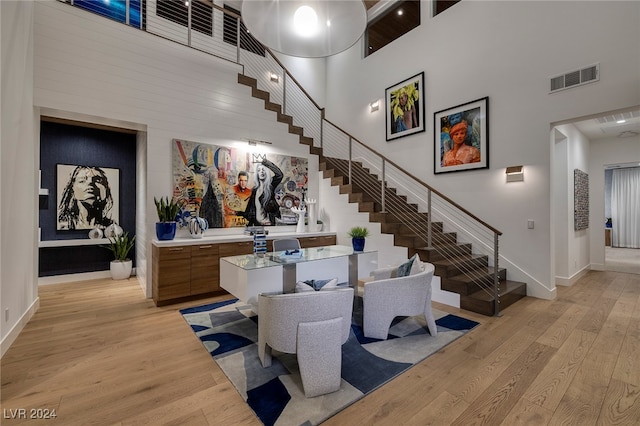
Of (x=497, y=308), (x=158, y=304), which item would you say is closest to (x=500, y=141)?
(x=497, y=308)

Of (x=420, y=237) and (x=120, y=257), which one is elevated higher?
(x=420, y=237)

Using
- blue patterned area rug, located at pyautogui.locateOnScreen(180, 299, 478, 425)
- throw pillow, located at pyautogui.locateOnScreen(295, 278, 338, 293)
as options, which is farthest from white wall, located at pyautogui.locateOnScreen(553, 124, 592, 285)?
throw pillow, located at pyautogui.locateOnScreen(295, 278, 338, 293)

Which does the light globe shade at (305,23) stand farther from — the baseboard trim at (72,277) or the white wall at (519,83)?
the baseboard trim at (72,277)

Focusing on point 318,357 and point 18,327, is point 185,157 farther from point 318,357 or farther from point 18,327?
point 318,357

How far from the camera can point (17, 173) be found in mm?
2992

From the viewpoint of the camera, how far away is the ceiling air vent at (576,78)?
3795 mm

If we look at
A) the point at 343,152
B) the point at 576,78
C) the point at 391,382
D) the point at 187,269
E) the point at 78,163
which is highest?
the point at 576,78

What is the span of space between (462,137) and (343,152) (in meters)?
2.99

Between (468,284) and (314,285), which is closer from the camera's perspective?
(314,285)

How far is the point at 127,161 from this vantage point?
229 inches

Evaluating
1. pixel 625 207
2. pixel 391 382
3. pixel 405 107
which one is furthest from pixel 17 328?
pixel 625 207

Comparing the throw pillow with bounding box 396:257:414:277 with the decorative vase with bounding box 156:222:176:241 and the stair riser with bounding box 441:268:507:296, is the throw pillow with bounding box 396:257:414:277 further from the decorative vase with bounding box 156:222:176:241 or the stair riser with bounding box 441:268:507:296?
the decorative vase with bounding box 156:222:176:241

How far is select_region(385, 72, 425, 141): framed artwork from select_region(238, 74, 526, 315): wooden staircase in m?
1.20

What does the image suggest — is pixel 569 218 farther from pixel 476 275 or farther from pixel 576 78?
pixel 476 275
